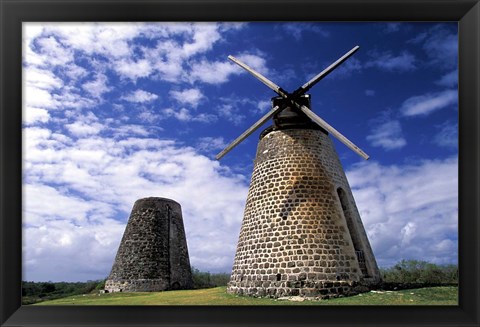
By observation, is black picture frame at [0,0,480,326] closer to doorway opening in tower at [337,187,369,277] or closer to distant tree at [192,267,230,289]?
doorway opening in tower at [337,187,369,277]

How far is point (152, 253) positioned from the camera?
18156 mm

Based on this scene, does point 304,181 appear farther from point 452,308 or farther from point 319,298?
point 452,308

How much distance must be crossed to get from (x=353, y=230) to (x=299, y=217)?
1.74 meters

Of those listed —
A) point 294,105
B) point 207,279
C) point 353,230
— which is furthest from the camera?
point 207,279

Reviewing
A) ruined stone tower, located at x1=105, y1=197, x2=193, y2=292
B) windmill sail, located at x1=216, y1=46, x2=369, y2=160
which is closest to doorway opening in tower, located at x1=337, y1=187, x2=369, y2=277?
windmill sail, located at x1=216, y1=46, x2=369, y2=160

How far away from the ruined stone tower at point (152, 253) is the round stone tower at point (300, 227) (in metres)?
6.98

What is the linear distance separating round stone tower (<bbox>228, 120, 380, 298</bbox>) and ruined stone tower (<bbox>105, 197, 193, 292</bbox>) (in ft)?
22.9

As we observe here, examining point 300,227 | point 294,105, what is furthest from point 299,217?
point 294,105

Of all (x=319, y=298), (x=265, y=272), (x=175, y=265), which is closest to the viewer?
(x=319, y=298)
